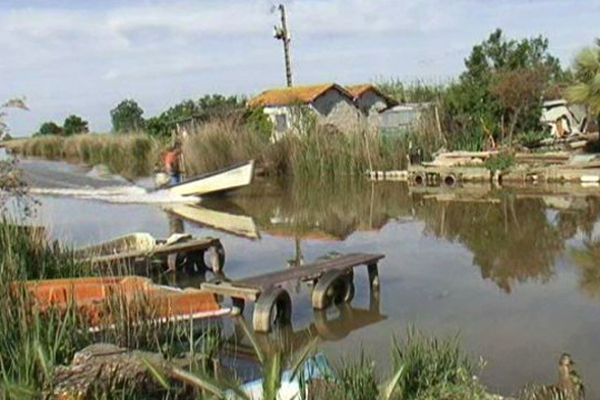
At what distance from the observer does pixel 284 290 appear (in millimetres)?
10156

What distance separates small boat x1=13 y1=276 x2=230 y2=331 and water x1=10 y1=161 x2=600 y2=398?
1192 mm

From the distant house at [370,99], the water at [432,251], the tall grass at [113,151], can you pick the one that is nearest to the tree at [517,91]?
the water at [432,251]

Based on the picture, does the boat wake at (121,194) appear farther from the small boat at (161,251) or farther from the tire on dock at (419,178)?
the small boat at (161,251)

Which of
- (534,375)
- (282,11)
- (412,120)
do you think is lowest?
(534,375)

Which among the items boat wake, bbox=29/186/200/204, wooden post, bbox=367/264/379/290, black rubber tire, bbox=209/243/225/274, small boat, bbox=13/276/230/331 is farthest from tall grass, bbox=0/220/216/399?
boat wake, bbox=29/186/200/204

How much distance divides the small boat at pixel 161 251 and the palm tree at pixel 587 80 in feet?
43.0

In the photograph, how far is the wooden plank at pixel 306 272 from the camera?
10328mm

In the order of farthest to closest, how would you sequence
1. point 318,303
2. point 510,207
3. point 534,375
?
point 510,207, point 318,303, point 534,375

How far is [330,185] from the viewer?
2692 centimetres

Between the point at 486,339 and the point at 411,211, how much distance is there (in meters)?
11.4

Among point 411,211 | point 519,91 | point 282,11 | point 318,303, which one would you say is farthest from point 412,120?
point 318,303

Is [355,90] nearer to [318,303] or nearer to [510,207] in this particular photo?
[510,207]

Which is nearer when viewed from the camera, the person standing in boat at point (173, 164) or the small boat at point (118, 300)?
the small boat at point (118, 300)

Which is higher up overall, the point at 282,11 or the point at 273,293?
the point at 282,11
